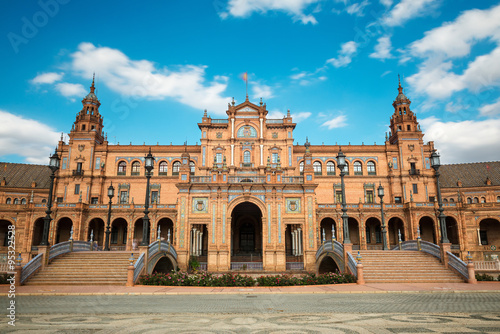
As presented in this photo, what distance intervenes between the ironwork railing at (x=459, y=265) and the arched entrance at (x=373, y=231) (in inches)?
1015

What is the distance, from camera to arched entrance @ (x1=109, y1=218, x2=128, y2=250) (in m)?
45.6

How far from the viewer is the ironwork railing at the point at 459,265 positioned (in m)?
18.9

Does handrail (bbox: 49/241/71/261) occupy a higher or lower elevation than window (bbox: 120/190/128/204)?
lower

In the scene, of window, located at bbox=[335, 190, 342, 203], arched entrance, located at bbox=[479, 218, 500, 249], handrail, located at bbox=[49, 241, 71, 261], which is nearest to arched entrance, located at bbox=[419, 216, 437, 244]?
arched entrance, located at bbox=[479, 218, 500, 249]

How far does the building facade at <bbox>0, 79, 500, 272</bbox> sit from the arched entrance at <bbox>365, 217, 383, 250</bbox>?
0.14m

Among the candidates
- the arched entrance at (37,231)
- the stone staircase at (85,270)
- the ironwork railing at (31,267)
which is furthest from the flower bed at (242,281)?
the arched entrance at (37,231)

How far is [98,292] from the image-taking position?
1539cm

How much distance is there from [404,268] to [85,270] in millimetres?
19252

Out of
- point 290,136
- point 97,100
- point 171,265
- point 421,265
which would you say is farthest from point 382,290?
point 97,100

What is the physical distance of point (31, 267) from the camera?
767 inches

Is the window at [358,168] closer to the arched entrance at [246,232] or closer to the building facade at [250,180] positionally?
the building facade at [250,180]

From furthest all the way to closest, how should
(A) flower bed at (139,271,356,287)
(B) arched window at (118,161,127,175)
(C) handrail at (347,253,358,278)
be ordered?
(B) arched window at (118,161,127,175), (C) handrail at (347,253,358,278), (A) flower bed at (139,271,356,287)

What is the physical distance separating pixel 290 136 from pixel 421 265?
97.8 feet

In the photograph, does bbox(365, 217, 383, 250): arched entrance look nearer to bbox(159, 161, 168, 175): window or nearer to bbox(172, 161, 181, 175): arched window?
bbox(172, 161, 181, 175): arched window
